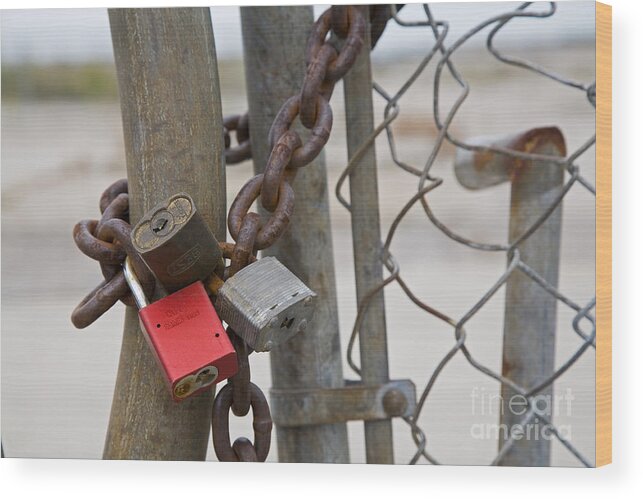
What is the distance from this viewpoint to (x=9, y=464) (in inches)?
33.6

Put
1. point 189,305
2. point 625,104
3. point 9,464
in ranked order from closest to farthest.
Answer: point 189,305 < point 625,104 < point 9,464

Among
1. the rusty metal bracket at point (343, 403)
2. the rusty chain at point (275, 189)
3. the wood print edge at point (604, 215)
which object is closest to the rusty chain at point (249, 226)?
the rusty chain at point (275, 189)

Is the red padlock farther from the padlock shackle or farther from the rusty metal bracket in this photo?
the rusty metal bracket

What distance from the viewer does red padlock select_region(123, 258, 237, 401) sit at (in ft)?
1.99

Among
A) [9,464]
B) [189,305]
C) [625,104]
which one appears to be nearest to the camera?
[189,305]

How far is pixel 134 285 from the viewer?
630 millimetres

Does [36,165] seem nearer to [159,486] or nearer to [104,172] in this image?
[104,172]

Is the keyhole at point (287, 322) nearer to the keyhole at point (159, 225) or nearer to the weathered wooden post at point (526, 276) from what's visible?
the keyhole at point (159, 225)

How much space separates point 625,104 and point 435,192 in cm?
18

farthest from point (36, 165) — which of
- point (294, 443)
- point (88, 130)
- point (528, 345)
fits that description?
point (528, 345)

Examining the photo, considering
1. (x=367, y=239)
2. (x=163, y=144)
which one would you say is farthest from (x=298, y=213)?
(x=163, y=144)

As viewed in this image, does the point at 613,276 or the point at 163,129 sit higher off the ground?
the point at 163,129

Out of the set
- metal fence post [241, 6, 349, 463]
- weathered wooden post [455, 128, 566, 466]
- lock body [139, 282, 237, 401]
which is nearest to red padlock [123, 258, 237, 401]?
lock body [139, 282, 237, 401]

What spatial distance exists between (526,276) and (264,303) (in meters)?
0.32
